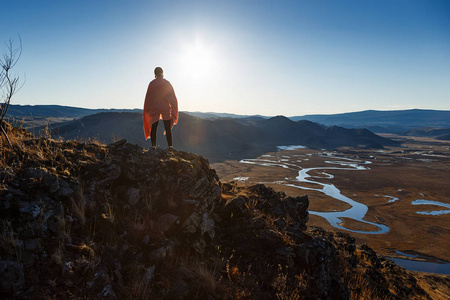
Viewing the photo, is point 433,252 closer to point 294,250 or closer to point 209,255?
point 294,250

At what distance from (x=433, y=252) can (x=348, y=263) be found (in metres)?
23.1

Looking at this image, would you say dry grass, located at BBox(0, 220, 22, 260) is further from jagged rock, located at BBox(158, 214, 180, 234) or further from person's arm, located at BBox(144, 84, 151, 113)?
person's arm, located at BBox(144, 84, 151, 113)

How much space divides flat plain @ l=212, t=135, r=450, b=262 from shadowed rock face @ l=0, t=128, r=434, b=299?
6.01m

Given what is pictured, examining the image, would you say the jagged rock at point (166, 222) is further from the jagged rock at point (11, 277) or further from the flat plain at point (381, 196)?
the flat plain at point (381, 196)

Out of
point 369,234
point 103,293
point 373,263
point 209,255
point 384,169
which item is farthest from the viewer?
point 384,169

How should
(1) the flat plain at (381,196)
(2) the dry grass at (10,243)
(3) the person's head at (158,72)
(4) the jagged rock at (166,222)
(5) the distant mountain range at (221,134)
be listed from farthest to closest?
(5) the distant mountain range at (221,134) < (1) the flat plain at (381,196) < (3) the person's head at (158,72) < (4) the jagged rock at (166,222) < (2) the dry grass at (10,243)

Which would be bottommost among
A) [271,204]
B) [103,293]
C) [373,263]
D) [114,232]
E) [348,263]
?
[373,263]

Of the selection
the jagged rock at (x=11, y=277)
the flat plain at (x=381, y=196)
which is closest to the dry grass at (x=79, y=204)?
the jagged rock at (x=11, y=277)

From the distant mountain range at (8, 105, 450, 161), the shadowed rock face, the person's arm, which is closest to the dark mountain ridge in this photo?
the distant mountain range at (8, 105, 450, 161)

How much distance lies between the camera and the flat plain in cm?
2302

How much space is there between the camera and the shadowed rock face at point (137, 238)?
271 cm

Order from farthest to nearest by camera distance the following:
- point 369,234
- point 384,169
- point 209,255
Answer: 1. point 384,169
2. point 369,234
3. point 209,255

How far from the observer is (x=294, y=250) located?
4754 mm

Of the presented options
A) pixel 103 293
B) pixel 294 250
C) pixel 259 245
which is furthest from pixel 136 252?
pixel 294 250
